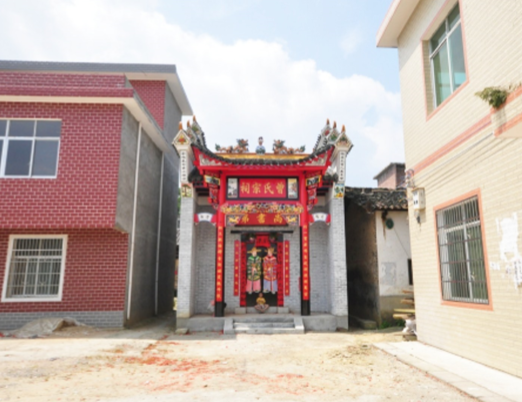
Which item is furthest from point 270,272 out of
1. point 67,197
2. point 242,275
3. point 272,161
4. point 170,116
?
point 170,116

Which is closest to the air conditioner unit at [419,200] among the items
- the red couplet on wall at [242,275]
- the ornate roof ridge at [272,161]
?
the ornate roof ridge at [272,161]

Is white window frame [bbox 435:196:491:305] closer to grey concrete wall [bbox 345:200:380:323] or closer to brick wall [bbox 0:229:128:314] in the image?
grey concrete wall [bbox 345:200:380:323]

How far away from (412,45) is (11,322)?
10.3 m

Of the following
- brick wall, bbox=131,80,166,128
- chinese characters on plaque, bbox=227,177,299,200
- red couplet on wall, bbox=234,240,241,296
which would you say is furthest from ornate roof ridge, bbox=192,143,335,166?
brick wall, bbox=131,80,166,128

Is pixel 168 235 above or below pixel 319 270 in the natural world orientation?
above

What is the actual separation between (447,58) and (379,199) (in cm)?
461

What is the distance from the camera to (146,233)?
11.6 meters

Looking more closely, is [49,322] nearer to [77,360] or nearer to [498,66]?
[77,360]

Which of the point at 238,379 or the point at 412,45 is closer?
the point at 238,379

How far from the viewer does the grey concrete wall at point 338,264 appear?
9930mm

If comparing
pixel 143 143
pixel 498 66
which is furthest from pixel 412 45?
pixel 143 143

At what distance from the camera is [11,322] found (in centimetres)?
A: 912

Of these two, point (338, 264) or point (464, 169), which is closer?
point (464, 169)

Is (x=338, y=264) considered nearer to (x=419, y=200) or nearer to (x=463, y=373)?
(x=419, y=200)
